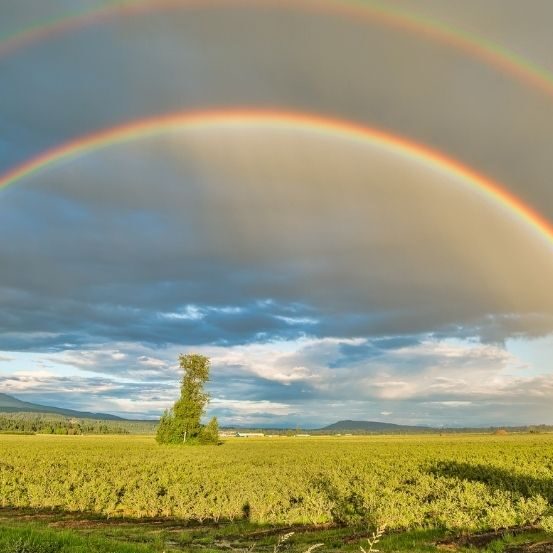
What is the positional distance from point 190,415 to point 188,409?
4.30ft

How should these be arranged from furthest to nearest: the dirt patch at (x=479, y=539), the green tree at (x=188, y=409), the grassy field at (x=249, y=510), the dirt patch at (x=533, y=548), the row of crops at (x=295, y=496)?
the green tree at (x=188, y=409)
the row of crops at (x=295, y=496)
the grassy field at (x=249, y=510)
the dirt patch at (x=479, y=539)
the dirt patch at (x=533, y=548)

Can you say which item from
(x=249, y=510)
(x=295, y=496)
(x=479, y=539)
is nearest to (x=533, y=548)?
(x=479, y=539)

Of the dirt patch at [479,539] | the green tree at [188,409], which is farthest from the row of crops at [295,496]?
the green tree at [188,409]

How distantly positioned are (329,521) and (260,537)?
384cm

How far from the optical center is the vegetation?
352 feet

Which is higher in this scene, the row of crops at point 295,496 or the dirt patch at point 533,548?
the row of crops at point 295,496

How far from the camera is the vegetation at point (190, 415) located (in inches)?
4227

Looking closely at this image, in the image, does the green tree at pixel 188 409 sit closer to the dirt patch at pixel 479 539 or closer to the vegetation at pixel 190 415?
the vegetation at pixel 190 415

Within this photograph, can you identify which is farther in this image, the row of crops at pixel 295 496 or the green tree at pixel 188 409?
the green tree at pixel 188 409

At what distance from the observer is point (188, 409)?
11000cm

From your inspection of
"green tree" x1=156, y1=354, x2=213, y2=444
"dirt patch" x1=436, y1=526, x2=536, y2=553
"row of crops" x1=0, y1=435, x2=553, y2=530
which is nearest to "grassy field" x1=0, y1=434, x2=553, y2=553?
"row of crops" x1=0, y1=435, x2=553, y2=530

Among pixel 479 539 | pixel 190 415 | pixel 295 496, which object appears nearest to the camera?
pixel 479 539

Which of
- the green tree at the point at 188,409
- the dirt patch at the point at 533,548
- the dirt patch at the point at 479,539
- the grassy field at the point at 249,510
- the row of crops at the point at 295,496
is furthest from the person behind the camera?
the green tree at the point at 188,409

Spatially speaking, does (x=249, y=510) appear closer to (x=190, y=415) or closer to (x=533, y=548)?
(x=533, y=548)
